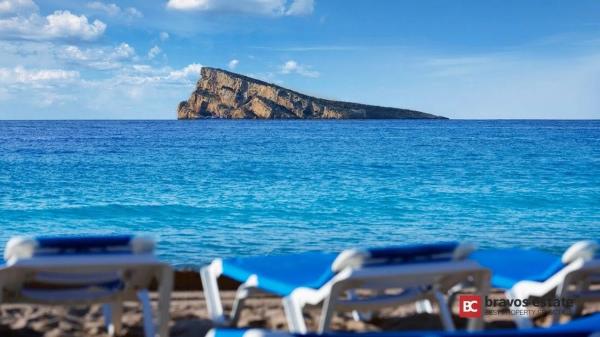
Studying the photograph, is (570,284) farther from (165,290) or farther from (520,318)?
(165,290)

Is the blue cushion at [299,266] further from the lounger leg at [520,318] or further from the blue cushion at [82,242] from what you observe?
the blue cushion at [82,242]

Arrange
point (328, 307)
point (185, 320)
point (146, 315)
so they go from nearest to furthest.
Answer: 1. point (328, 307)
2. point (146, 315)
3. point (185, 320)

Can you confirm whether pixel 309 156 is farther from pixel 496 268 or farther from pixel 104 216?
pixel 496 268

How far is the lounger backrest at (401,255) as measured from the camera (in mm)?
2701

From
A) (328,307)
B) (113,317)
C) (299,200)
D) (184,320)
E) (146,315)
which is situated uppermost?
(328,307)

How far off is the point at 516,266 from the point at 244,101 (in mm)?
96670

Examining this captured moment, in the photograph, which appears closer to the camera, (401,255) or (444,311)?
(401,255)

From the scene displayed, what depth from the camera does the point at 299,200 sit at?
50.8 ft

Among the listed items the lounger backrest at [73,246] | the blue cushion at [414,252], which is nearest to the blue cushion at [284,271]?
the blue cushion at [414,252]

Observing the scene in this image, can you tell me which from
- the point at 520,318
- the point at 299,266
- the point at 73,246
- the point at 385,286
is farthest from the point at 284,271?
the point at 520,318

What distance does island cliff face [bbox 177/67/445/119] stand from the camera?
319 ft

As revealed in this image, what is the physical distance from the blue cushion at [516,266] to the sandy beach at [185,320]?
362 millimetres

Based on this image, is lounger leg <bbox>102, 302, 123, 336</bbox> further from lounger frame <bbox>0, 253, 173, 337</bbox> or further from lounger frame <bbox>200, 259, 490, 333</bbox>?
lounger frame <bbox>200, 259, 490, 333</bbox>

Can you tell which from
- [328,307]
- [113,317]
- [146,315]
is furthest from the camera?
[113,317]
